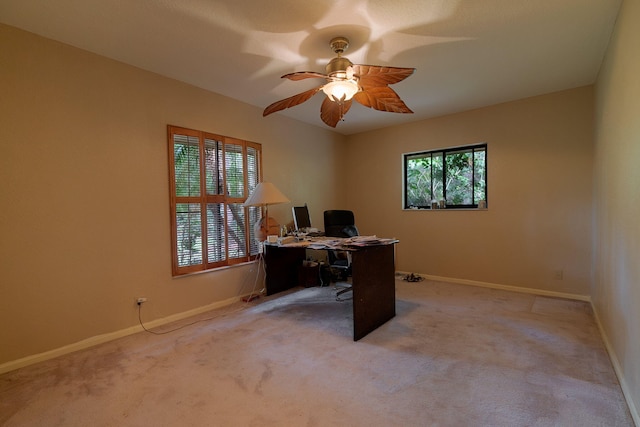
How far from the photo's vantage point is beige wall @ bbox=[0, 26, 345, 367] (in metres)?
2.21

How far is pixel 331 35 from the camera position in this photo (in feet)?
7.67

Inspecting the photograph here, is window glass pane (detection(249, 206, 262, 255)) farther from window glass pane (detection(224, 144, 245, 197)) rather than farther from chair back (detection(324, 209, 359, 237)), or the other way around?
chair back (detection(324, 209, 359, 237))

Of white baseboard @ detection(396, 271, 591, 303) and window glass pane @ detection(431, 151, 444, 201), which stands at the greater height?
window glass pane @ detection(431, 151, 444, 201)

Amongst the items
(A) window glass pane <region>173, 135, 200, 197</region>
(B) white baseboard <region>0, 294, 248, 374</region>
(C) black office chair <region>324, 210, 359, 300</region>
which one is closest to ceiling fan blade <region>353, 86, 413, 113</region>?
(C) black office chair <region>324, 210, 359, 300</region>

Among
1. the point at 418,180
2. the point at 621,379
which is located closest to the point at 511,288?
the point at 418,180

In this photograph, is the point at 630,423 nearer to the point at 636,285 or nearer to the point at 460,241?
the point at 636,285

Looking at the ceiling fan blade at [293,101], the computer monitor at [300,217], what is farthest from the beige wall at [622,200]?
the computer monitor at [300,217]

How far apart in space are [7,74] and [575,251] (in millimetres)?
5599

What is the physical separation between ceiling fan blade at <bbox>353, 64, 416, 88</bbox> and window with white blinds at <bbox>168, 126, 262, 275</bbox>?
1.93 m

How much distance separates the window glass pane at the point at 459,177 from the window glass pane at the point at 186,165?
11.4 feet

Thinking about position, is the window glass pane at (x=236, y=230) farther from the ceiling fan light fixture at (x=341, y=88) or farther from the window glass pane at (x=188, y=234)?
the ceiling fan light fixture at (x=341, y=88)

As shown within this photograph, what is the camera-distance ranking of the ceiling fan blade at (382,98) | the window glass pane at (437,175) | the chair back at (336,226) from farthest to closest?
the window glass pane at (437,175) → the chair back at (336,226) → the ceiling fan blade at (382,98)

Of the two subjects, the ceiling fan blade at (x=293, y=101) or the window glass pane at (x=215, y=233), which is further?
the window glass pane at (x=215, y=233)

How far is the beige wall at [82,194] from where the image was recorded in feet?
7.25
